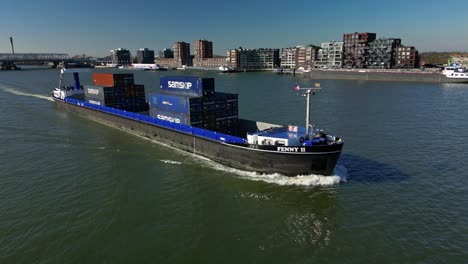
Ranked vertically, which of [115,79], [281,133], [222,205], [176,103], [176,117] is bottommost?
[222,205]

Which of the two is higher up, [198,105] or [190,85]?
[190,85]

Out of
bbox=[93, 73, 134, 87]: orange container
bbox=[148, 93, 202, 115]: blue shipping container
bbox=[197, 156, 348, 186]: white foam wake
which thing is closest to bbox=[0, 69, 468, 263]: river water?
bbox=[197, 156, 348, 186]: white foam wake

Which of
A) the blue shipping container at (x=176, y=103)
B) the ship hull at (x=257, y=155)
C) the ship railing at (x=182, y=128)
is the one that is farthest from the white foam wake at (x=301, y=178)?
the blue shipping container at (x=176, y=103)

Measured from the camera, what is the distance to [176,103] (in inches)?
1447

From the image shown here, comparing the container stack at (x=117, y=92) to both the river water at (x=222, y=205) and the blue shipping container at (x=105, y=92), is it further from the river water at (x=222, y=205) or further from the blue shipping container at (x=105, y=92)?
the river water at (x=222, y=205)

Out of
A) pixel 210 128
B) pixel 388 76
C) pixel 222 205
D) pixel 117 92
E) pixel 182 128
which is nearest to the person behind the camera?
pixel 222 205

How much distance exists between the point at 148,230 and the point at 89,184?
1022 cm

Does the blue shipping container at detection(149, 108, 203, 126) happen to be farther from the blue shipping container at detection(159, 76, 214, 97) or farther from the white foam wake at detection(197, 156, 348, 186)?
the white foam wake at detection(197, 156, 348, 186)

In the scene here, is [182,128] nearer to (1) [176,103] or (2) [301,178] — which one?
(1) [176,103]

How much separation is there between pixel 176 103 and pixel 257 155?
14.1 meters

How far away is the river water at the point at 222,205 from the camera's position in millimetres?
17453

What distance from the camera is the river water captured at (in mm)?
17453

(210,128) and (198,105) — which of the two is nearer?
(198,105)

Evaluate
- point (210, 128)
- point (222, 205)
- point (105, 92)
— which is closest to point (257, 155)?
point (222, 205)
